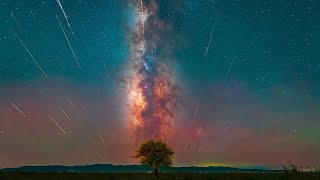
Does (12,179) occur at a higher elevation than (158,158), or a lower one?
lower

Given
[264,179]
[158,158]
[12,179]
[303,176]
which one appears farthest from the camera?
[158,158]

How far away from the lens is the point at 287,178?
17703mm

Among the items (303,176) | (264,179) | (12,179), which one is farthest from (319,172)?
(12,179)

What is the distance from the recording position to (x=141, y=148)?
3073 inches

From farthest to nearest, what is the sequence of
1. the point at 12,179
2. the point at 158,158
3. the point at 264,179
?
the point at 158,158 < the point at 12,179 < the point at 264,179

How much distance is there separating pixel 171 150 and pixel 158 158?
3.62 meters

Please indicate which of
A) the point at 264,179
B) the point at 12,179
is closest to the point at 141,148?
the point at 12,179

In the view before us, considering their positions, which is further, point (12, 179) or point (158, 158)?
point (158, 158)

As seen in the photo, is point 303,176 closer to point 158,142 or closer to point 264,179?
point 264,179

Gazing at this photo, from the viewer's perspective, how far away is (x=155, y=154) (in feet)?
254

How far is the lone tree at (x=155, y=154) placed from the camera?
253ft

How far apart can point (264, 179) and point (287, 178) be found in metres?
4.73

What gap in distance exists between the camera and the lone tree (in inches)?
3041

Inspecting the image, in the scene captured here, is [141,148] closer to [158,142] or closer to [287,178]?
[158,142]
